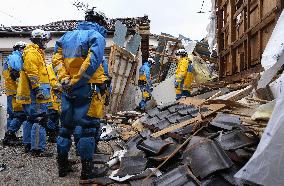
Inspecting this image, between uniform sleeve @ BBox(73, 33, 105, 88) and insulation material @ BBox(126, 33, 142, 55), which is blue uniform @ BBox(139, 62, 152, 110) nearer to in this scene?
insulation material @ BBox(126, 33, 142, 55)

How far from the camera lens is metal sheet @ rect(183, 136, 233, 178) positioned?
9.29 ft

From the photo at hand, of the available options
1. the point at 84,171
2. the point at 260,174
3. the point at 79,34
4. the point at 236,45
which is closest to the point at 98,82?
the point at 79,34

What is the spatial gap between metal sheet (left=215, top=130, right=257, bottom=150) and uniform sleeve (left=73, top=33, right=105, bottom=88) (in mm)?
1639

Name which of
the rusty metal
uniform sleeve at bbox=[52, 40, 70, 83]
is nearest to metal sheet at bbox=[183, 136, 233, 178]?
the rusty metal

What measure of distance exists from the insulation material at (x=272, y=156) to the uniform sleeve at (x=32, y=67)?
447cm

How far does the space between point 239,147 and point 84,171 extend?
195 cm

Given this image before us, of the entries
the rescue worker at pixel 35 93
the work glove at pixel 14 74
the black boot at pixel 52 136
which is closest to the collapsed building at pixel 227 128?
the black boot at pixel 52 136

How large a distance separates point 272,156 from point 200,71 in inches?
517

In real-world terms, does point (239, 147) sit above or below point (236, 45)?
below

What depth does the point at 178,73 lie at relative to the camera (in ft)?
34.1

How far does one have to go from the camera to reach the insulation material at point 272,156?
1807 mm

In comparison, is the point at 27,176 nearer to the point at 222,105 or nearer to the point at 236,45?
the point at 222,105

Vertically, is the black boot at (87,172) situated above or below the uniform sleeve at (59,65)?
below

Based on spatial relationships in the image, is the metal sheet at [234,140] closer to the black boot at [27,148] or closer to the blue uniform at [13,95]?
the black boot at [27,148]
